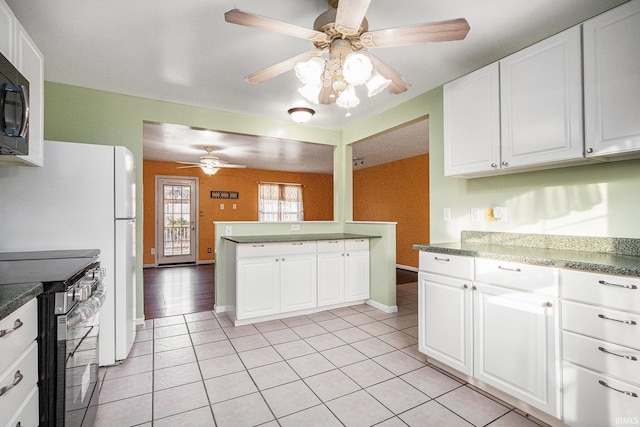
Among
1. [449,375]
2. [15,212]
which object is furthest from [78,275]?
[449,375]

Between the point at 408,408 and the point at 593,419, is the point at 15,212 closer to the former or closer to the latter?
the point at 408,408

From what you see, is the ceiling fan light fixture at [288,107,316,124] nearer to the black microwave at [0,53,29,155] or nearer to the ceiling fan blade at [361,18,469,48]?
the ceiling fan blade at [361,18,469,48]

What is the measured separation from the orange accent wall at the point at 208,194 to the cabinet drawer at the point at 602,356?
699 cm

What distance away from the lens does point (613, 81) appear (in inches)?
63.2

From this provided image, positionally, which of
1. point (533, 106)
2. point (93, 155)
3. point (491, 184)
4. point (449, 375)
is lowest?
point (449, 375)

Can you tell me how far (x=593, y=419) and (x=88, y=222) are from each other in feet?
10.2

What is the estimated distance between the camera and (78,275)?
139 centimetres

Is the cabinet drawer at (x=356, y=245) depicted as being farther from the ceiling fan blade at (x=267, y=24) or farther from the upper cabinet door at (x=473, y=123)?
the ceiling fan blade at (x=267, y=24)

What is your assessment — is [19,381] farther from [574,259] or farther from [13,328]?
[574,259]

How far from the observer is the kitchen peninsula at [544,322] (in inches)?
53.2

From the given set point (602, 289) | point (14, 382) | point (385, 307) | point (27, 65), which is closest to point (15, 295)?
point (14, 382)

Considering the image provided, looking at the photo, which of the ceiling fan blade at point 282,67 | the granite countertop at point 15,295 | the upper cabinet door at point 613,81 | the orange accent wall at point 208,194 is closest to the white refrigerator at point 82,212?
the granite countertop at point 15,295

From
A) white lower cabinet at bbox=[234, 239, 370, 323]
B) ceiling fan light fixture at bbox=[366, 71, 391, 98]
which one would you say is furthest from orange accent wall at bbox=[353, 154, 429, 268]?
ceiling fan light fixture at bbox=[366, 71, 391, 98]

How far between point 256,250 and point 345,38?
7.17 ft
